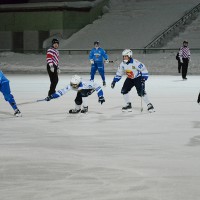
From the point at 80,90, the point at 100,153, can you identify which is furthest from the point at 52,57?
the point at 100,153

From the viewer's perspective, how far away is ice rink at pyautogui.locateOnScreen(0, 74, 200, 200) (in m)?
6.16

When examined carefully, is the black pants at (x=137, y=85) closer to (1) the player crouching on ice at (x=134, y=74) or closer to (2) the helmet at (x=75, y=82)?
(1) the player crouching on ice at (x=134, y=74)

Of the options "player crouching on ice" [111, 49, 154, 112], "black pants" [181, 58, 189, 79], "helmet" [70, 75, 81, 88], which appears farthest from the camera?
"black pants" [181, 58, 189, 79]

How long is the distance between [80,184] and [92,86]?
703cm

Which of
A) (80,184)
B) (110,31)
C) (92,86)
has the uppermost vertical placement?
(110,31)

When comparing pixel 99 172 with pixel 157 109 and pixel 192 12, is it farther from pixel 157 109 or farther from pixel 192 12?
pixel 192 12

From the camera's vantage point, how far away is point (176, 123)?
11734 millimetres

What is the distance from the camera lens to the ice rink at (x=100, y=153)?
6.16 metres

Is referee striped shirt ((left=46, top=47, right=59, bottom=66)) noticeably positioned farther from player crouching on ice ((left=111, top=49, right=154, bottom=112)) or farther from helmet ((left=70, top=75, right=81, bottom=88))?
helmet ((left=70, top=75, right=81, bottom=88))

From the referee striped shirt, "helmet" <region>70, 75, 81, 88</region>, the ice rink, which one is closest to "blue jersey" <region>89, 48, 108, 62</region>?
the referee striped shirt

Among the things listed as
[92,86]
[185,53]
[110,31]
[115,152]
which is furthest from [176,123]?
[110,31]

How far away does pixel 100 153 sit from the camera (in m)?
8.40

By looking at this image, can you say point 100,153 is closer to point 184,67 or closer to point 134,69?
point 134,69

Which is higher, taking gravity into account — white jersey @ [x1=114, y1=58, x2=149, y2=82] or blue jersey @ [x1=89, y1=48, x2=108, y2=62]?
blue jersey @ [x1=89, y1=48, x2=108, y2=62]
